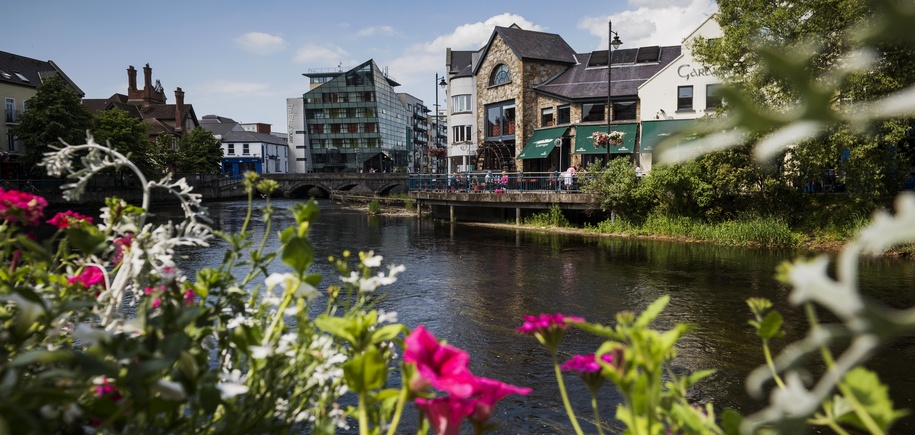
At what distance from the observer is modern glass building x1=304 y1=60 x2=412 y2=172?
93.9 meters

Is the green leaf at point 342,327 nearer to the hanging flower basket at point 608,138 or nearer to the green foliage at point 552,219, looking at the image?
the green foliage at point 552,219

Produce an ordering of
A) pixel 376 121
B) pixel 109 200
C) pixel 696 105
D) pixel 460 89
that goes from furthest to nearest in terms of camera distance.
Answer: pixel 376 121 < pixel 460 89 < pixel 696 105 < pixel 109 200

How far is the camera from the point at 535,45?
→ 38219 mm

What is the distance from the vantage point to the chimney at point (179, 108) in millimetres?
76312

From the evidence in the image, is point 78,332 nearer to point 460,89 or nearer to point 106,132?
point 460,89

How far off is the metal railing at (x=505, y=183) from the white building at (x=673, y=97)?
5.23 m

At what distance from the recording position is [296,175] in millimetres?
66438

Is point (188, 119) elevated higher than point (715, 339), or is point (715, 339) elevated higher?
point (188, 119)

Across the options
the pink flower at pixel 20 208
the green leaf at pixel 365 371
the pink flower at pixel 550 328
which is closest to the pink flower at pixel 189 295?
the pink flower at pixel 20 208

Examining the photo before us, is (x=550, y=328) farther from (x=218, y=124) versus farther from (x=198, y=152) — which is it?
(x=218, y=124)

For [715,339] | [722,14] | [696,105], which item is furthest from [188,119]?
[715,339]

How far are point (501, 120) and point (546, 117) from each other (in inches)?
150

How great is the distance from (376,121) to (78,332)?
313 feet

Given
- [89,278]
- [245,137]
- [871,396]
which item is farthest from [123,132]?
[871,396]
